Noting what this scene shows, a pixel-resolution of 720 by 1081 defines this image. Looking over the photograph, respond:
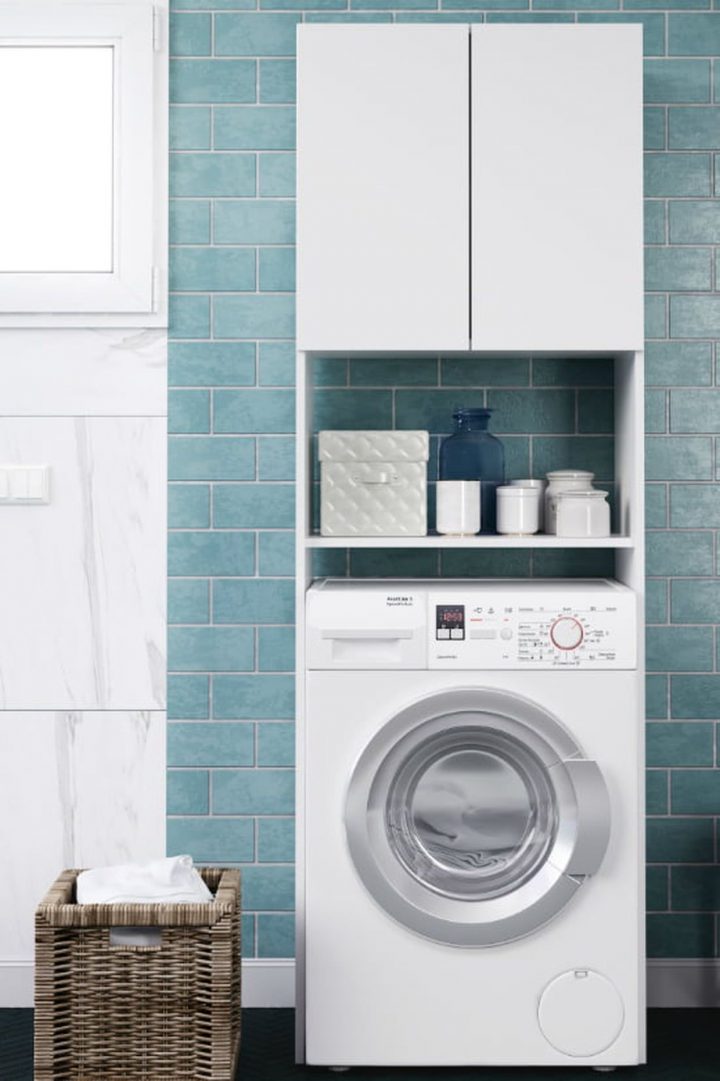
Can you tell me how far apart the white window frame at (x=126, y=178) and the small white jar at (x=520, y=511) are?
95cm

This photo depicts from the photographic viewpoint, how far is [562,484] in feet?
8.50

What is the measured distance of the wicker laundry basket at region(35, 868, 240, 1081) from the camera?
7.34 ft

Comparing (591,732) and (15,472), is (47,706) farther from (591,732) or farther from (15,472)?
(591,732)

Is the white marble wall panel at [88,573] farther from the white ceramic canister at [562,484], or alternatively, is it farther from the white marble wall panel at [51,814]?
the white ceramic canister at [562,484]

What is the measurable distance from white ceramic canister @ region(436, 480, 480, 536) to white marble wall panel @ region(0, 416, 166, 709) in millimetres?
716

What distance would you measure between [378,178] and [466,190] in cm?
19

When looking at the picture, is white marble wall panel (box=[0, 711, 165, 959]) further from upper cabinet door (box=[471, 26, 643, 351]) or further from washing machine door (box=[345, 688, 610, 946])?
upper cabinet door (box=[471, 26, 643, 351])

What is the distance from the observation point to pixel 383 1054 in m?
2.38

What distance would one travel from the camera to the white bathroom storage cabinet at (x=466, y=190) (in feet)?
7.95

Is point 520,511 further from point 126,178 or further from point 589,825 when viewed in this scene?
point 126,178

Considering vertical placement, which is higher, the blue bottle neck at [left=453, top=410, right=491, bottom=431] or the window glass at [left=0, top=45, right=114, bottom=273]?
the window glass at [left=0, top=45, right=114, bottom=273]

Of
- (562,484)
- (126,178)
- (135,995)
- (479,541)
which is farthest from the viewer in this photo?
(126,178)

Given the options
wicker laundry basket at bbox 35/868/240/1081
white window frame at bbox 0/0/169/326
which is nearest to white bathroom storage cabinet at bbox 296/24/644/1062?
wicker laundry basket at bbox 35/868/240/1081

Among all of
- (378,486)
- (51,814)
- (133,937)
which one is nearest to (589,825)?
(378,486)
